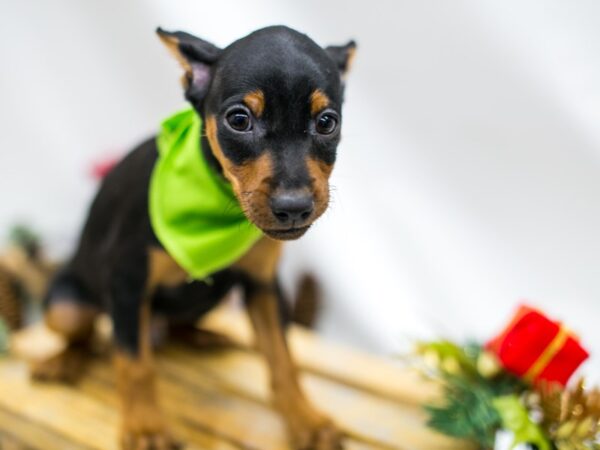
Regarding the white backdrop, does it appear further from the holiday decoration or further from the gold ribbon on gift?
the gold ribbon on gift

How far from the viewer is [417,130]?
2.68 meters

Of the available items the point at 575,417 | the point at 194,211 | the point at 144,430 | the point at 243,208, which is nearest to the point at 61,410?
the point at 144,430

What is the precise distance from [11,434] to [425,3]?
1883 millimetres

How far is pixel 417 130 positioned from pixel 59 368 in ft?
4.86

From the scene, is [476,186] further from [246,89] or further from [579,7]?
[246,89]

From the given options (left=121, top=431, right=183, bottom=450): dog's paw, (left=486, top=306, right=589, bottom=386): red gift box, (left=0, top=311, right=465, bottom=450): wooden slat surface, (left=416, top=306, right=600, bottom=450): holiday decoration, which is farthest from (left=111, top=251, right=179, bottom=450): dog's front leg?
(left=486, top=306, right=589, bottom=386): red gift box

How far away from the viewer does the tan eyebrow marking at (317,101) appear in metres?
1.39

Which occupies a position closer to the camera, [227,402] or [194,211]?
[194,211]

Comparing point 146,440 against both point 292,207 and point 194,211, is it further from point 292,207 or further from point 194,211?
point 292,207

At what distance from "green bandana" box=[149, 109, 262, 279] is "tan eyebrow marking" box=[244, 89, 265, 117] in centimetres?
32

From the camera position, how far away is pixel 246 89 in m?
1.39

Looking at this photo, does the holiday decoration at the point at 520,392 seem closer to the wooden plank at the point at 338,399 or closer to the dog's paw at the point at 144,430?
the wooden plank at the point at 338,399

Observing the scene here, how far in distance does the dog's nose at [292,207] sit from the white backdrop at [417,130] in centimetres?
113

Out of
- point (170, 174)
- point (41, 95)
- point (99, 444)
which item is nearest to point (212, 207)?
point (170, 174)
